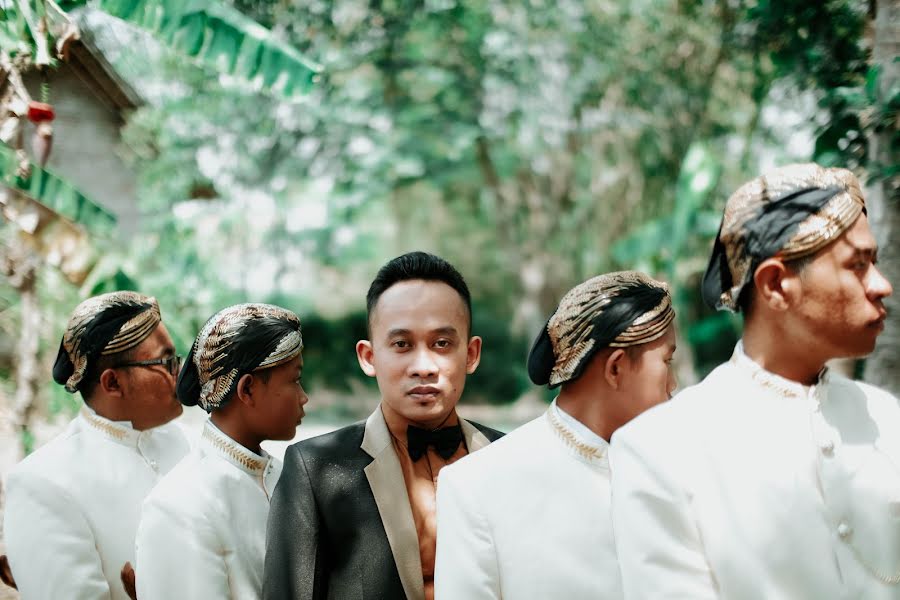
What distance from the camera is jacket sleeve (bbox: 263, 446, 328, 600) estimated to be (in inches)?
113

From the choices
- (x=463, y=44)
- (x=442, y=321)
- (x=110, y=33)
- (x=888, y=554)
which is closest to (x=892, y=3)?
(x=442, y=321)

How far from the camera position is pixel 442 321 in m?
3.14

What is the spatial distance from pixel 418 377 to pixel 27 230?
4244 mm

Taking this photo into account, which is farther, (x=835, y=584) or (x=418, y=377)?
(x=418, y=377)

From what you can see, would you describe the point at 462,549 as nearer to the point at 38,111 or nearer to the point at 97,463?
the point at 97,463

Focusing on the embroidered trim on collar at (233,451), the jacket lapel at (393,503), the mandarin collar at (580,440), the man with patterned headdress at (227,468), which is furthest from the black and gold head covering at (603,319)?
the embroidered trim on collar at (233,451)

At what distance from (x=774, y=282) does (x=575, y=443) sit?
0.78m

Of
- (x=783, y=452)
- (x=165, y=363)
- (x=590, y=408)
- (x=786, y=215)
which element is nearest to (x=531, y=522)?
(x=590, y=408)

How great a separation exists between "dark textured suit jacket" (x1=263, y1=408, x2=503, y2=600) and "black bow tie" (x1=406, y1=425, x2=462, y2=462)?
0.09 meters

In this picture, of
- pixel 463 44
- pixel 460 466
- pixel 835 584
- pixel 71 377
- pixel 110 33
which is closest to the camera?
pixel 835 584

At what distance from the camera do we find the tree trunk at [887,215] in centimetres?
440

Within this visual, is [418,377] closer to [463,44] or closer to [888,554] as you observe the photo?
[888,554]

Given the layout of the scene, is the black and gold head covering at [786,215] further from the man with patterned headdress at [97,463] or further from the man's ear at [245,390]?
the man with patterned headdress at [97,463]

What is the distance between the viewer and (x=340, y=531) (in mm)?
2949
